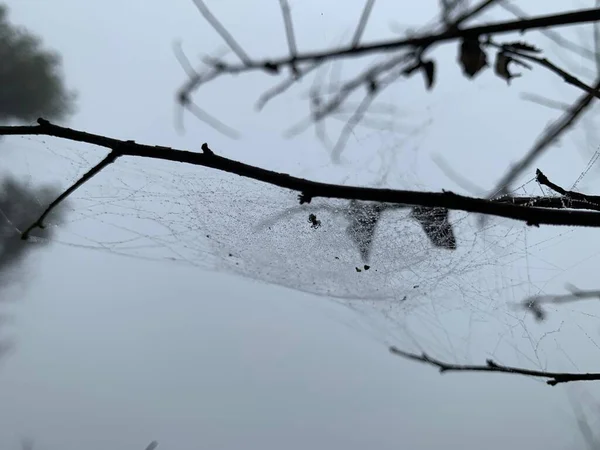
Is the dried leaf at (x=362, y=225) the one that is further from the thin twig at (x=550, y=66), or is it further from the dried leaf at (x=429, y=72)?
the dried leaf at (x=429, y=72)

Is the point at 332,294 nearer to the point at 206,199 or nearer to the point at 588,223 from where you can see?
the point at 206,199

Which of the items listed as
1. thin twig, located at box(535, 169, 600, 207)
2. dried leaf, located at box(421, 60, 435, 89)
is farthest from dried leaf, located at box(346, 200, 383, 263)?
dried leaf, located at box(421, 60, 435, 89)

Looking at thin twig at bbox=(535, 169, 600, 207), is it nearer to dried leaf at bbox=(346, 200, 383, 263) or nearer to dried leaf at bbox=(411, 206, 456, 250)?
dried leaf at bbox=(411, 206, 456, 250)

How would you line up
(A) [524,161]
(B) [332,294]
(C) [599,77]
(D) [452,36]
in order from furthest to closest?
(B) [332,294]
(A) [524,161]
(C) [599,77]
(D) [452,36]

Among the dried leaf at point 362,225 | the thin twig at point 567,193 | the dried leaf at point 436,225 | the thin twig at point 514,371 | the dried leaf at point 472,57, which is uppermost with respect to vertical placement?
the dried leaf at point 362,225

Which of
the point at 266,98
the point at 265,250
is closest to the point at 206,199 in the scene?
the point at 265,250

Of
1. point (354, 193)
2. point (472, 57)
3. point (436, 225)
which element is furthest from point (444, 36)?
point (436, 225)

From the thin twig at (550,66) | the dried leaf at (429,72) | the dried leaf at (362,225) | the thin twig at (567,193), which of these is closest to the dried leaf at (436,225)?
→ the dried leaf at (362,225)
